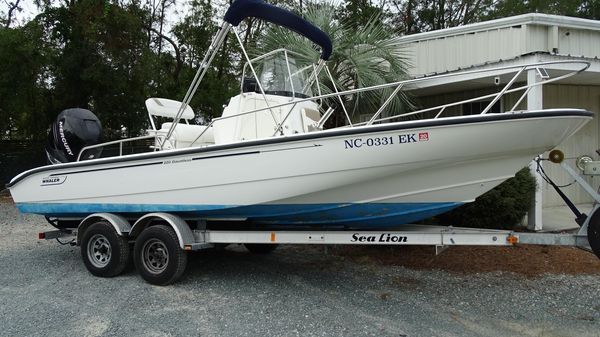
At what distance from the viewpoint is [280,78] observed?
6.13 meters

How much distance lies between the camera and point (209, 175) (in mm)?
5141

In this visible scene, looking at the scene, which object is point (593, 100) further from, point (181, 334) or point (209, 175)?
point (181, 334)

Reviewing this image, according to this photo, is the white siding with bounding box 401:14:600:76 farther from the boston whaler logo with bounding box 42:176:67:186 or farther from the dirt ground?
the boston whaler logo with bounding box 42:176:67:186

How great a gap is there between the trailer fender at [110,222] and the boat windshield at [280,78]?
232 cm

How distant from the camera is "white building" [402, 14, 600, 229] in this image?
315 inches

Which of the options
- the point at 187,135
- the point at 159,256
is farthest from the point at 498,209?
the point at 159,256

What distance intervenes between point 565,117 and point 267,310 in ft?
10.5

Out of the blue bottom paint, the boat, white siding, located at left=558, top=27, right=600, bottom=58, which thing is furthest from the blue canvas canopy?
white siding, located at left=558, top=27, right=600, bottom=58

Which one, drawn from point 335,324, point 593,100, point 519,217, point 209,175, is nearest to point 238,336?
point 335,324

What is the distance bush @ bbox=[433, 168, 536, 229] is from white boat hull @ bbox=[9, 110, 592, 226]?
2.61m

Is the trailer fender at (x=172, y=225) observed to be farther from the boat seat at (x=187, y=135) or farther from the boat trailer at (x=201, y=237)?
Result: the boat seat at (x=187, y=135)

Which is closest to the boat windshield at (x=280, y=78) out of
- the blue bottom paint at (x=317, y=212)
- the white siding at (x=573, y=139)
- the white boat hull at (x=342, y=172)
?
the white boat hull at (x=342, y=172)

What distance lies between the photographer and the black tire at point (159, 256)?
5.45 metres

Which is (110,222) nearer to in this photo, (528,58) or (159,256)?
(159,256)
